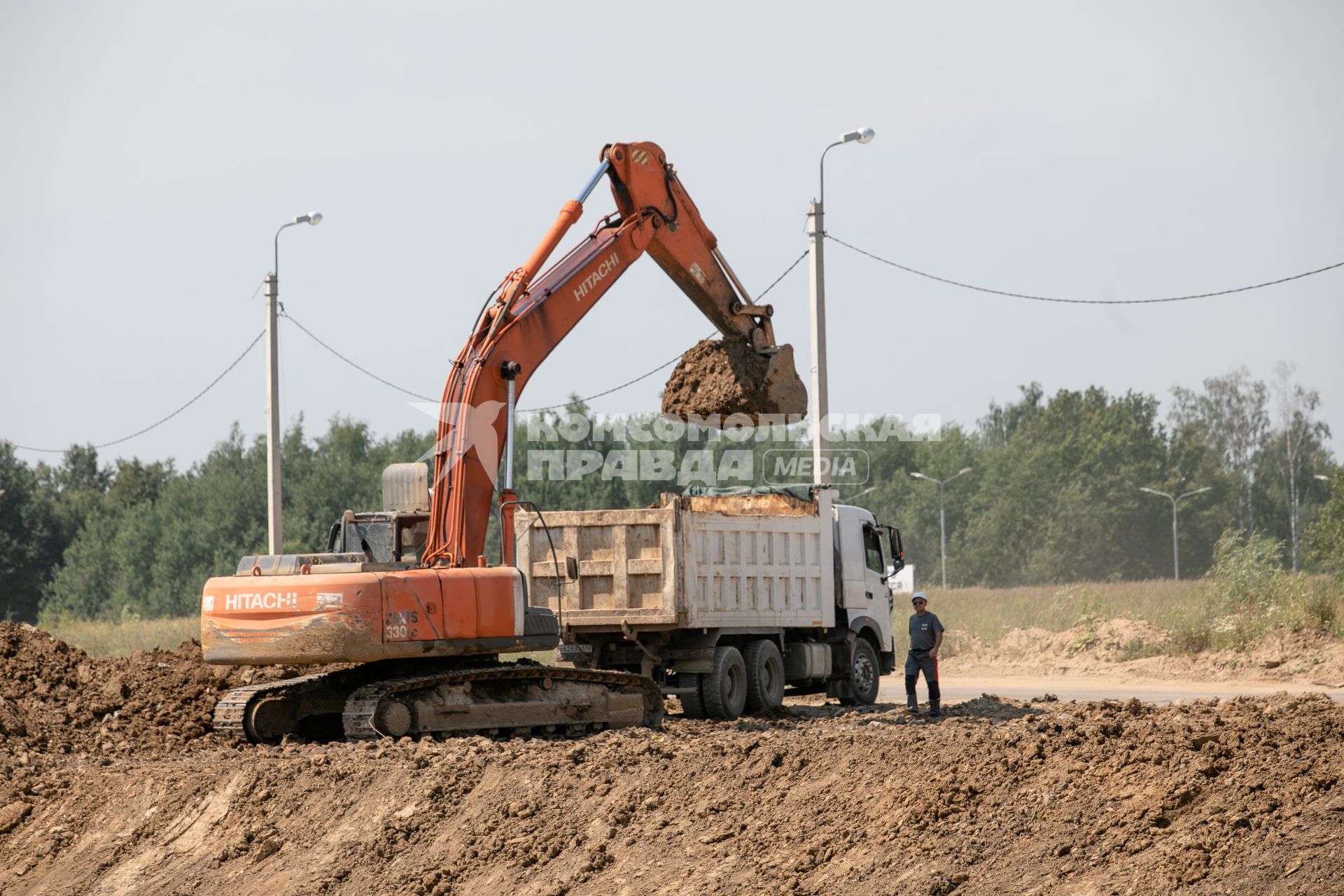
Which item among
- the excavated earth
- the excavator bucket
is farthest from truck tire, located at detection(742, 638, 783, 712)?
the excavated earth

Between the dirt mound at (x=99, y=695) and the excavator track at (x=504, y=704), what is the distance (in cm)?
323

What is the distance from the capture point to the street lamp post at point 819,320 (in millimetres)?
21109

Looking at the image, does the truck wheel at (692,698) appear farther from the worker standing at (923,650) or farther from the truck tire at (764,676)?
the worker standing at (923,650)

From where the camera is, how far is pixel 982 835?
770 centimetres

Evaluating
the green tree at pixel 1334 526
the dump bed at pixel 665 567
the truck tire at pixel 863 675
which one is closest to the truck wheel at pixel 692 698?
the dump bed at pixel 665 567

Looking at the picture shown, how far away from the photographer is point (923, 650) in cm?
1638

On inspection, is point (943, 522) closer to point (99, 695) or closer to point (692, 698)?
point (692, 698)

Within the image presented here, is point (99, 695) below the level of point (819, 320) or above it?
below

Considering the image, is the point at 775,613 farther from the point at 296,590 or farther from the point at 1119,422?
the point at 1119,422

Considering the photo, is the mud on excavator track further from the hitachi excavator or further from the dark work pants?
the dark work pants

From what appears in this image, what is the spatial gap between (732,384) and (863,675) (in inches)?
212

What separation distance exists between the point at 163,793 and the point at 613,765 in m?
3.54

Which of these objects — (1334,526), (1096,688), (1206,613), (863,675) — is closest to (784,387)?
(863,675)

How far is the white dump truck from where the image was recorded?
622 inches
